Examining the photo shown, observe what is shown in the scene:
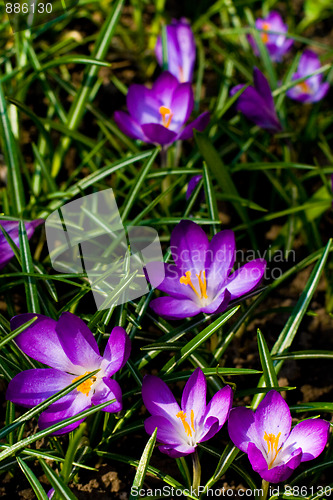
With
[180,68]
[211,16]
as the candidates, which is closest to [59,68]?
[180,68]

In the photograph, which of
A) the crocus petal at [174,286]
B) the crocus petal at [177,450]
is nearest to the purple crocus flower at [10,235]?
the crocus petal at [174,286]

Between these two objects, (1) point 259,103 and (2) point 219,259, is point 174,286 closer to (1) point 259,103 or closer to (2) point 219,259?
(2) point 219,259

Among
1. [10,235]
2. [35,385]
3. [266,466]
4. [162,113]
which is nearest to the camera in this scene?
[266,466]

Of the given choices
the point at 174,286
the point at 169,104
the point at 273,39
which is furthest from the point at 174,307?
the point at 273,39

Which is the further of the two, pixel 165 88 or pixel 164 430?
pixel 165 88

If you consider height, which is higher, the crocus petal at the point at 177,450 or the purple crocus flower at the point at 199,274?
the purple crocus flower at the point at 199,274

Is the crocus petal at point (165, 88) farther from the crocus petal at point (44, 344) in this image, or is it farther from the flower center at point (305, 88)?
the crocus petal at point (44, 344)

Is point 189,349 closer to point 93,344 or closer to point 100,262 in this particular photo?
point 93,344
